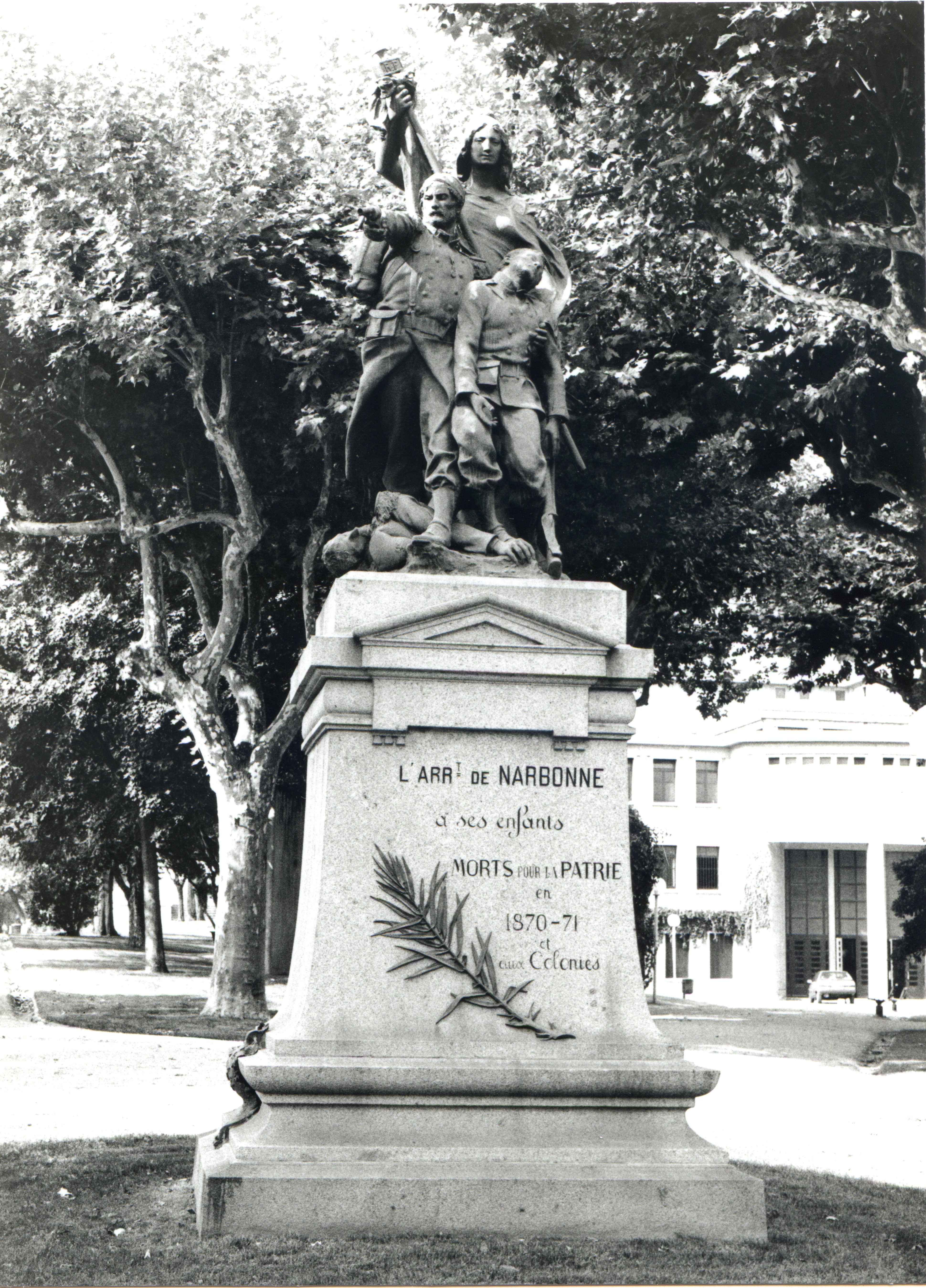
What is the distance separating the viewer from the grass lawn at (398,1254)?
19.6ft

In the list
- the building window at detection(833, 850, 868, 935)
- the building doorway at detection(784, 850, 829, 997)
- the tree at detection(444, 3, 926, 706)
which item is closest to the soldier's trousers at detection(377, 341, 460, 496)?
the tree at detection(444, 3, 926, 706)

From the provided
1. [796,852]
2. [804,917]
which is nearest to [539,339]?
[796,852]

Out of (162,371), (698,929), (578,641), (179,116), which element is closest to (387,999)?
(578,641)

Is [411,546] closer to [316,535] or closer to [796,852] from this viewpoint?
[316,535]

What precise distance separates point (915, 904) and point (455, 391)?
29.4 meters

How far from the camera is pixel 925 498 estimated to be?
1845 centimetres

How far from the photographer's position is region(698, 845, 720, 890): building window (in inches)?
2783

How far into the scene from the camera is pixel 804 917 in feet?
226

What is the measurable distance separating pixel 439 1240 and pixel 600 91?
12476 mm

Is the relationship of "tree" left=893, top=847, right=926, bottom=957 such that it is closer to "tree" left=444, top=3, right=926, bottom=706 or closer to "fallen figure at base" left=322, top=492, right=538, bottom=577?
"tree" left=444, top=3, right=926, bottom=706

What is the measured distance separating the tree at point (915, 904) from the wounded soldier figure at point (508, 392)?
2850cm

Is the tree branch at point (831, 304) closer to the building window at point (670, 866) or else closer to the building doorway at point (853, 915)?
the building window at point (670, 866)

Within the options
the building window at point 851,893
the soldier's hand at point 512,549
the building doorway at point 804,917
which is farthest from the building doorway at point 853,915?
the soldier's hand at point 512,549

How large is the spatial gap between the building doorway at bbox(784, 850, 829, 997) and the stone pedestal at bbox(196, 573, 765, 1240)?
63.2 meters
